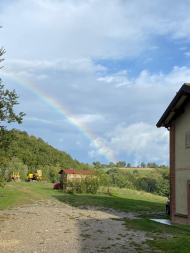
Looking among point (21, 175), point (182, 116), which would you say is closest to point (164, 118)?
point (182, 116)

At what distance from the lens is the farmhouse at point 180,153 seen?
15055 millimetres

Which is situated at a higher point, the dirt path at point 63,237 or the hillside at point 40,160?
the hillside at point 40,160

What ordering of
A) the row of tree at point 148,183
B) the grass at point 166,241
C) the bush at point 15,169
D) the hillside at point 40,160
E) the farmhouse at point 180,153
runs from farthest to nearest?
the row of tree at point 148,183 < the hillside at point 40,160 < the bush at point 15,169 < the farmhouse at point 180,153 < the grass at point 166,241

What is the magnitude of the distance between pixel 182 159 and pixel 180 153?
1.35 feet

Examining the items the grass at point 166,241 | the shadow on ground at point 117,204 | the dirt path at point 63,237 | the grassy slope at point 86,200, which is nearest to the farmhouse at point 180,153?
the grass at point 166,241

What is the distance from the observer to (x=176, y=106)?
631 inches

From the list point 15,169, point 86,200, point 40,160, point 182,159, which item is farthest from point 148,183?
point 182,159

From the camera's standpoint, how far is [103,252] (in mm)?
8109

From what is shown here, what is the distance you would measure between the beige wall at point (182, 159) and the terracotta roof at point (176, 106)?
33cm

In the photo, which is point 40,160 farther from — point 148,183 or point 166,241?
point 166,241

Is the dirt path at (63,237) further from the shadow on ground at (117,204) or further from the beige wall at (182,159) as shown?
the shadow on ground at (117,204)

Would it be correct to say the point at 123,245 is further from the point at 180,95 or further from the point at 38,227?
the point at 180,95

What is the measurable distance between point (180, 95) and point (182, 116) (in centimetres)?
138

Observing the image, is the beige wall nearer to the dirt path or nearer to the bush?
the dirt path
